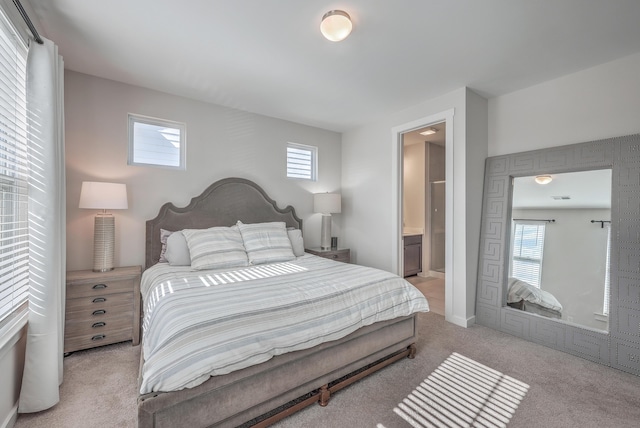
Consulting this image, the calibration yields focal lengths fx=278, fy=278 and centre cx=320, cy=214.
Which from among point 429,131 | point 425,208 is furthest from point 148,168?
point 425,208

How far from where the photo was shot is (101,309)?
8.17ft

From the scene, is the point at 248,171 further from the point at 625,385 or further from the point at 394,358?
the point at 625,385

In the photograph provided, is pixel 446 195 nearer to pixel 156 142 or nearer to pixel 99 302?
pixel 156 142

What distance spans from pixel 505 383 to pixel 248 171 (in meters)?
3.49

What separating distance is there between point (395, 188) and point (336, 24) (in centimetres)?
236

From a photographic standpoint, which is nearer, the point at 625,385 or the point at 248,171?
the point at 625,385

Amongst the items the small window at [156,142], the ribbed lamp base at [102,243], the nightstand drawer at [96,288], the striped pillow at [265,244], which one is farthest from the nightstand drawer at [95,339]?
the small window at [156,142]

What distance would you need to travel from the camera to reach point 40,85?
1.83 meters

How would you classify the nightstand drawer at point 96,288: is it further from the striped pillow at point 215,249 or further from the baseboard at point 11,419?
the baseboard at point 11,419

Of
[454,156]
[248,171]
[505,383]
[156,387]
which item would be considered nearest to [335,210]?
[248,171]

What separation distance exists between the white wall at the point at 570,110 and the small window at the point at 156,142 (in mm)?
3767

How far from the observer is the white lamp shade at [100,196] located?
2.56 meters

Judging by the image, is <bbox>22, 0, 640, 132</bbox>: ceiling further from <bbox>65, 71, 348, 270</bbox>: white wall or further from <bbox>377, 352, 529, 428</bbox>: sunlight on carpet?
<bbox>377, 352, 529, 428</bbox>: sunlight on carpet

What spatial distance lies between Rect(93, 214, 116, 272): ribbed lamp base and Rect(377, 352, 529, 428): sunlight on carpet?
2.73 m
